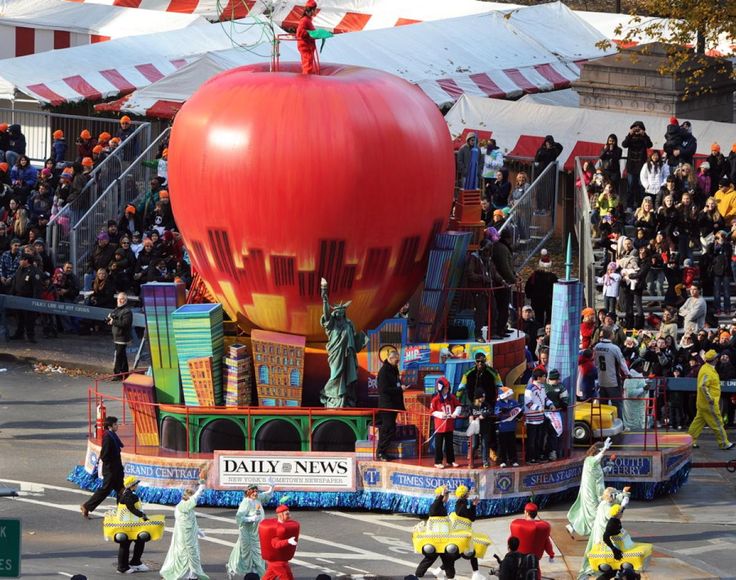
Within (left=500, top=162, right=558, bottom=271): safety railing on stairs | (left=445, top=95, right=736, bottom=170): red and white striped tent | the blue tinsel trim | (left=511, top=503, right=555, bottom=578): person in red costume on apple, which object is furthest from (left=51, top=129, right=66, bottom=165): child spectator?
(left=511, top=503, right=555, bottom=578): person in red costume on apple

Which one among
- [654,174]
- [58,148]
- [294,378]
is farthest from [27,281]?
[654,174]

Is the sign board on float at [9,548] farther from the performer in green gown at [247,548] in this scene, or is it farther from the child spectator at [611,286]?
the child spectator at [611,286]

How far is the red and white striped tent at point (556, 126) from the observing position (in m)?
37.8

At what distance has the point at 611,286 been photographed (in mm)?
31219

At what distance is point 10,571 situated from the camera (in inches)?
552

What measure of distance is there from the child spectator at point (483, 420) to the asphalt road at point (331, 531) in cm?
90

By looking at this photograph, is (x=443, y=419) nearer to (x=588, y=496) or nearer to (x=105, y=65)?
(x=588, y=496)

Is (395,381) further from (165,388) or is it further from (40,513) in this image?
(40,513)

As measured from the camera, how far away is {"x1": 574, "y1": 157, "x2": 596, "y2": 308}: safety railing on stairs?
32.9m

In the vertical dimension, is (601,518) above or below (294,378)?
below

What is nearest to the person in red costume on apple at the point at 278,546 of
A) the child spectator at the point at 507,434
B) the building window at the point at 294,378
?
the child spectator at the point at 507,434

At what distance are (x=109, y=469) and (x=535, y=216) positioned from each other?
15271mm

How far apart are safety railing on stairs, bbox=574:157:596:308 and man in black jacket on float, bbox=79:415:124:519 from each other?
37.0 ft

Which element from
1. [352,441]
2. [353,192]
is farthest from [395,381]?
[353,192]
